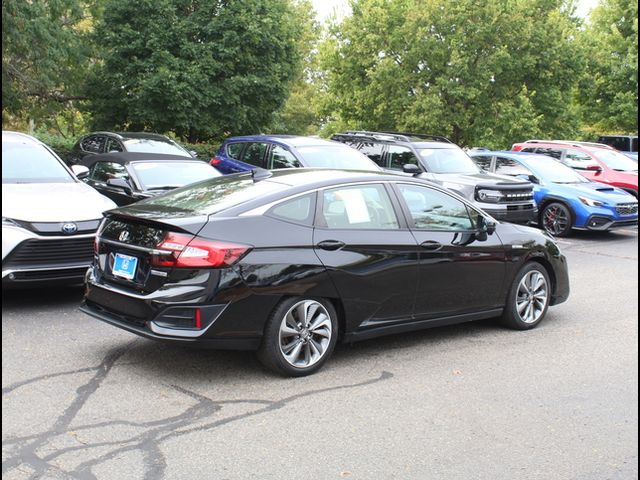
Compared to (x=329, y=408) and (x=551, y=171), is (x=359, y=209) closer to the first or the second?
(x=329, y=408)

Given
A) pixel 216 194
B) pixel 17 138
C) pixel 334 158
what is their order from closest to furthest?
pixel 216 194 < pixel 17 138 < pixel 334 158

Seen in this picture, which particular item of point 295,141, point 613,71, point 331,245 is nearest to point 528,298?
point 331,245

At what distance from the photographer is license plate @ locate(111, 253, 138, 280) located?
5.63 m

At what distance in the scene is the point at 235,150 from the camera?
14.7 metres

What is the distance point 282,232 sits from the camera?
18.7 feet

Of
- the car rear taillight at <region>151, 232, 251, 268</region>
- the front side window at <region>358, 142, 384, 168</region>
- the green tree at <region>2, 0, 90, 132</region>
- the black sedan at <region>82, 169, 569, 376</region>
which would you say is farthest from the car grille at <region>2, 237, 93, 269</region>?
the green tree at <region>2, 0, 90, 132</region>

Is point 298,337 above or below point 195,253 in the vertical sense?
below

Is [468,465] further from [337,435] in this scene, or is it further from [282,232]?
[282,232]

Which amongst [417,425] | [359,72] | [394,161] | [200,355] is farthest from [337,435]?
[359,72]

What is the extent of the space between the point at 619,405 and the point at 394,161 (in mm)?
10694

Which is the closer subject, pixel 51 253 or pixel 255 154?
pixel 51 253

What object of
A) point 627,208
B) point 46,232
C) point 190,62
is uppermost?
point 190,62

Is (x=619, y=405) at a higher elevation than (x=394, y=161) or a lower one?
lower

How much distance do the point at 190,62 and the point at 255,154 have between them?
918 cm
